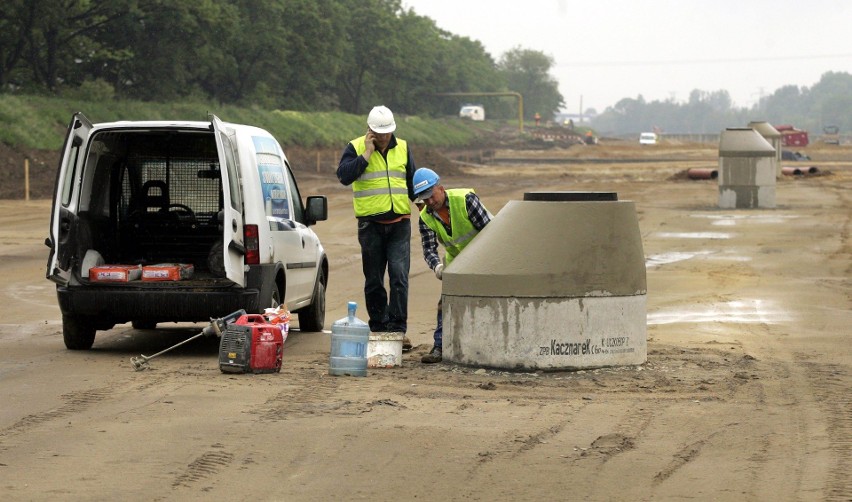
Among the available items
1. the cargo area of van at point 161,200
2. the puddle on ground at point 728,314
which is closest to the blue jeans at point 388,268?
the cargo area of van at point 161,200

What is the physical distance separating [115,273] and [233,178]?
1.26 metres

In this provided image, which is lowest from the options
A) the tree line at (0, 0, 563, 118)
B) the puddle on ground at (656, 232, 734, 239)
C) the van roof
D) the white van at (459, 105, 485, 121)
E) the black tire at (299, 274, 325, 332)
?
the puddle on ground at (656, 232, 734, 239)

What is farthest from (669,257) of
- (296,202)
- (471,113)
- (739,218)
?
(471,113)

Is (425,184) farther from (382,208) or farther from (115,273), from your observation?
(115,273)

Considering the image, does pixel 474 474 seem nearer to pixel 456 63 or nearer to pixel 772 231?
pixel 772 231

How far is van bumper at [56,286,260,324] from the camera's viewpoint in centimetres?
1098

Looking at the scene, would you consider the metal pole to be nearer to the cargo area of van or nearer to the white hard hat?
the cargo area of van

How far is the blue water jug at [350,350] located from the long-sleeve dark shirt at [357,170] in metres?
1.46

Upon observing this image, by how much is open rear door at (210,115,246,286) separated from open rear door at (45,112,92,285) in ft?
4.14

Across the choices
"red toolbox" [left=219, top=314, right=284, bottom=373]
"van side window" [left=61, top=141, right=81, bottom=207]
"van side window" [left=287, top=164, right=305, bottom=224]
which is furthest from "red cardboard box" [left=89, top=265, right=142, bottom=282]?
"van side window" [left=287, top=164, right=305, bottom=224]

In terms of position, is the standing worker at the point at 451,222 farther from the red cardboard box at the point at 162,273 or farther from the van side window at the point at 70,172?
the van side window at the point at 70,172

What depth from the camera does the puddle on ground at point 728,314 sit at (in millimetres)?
14109

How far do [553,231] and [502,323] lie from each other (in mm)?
734

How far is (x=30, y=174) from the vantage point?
4003 cm
